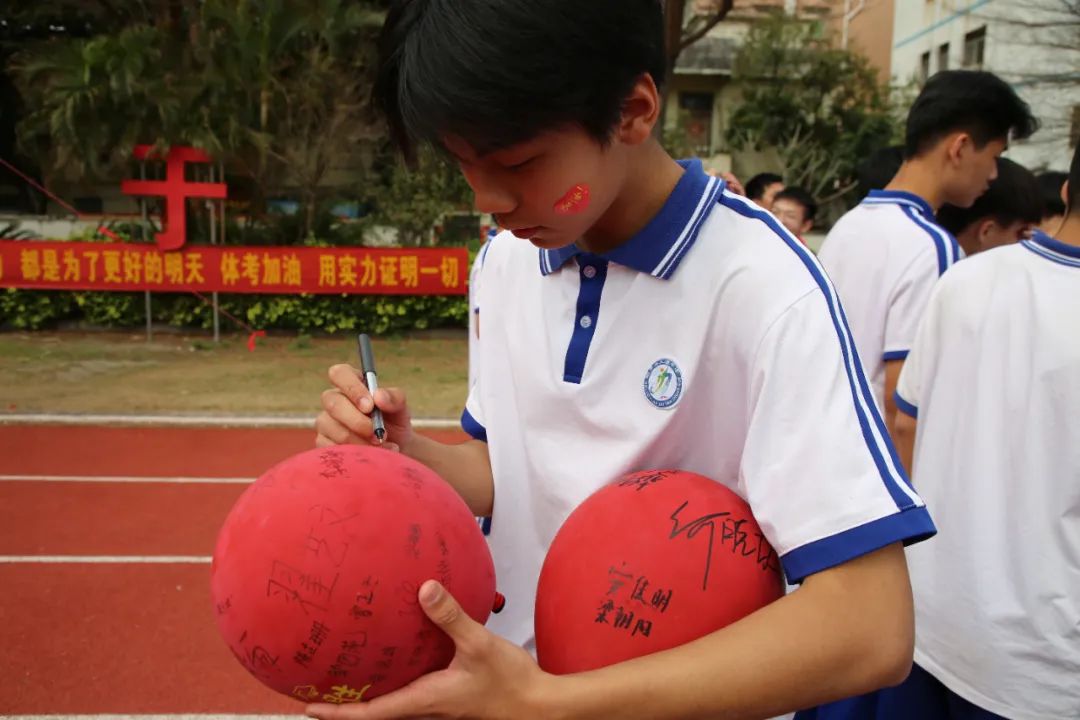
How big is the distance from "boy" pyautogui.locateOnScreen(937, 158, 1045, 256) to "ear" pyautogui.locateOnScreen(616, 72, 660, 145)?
3170 mm

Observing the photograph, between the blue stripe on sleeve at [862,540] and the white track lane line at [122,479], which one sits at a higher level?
the blue stripe on sleeve at [862,540]

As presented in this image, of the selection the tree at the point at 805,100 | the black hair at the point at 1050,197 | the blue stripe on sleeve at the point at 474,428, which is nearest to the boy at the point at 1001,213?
the black hair at the point at 1050,197

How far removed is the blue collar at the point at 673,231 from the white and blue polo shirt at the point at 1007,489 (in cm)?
107

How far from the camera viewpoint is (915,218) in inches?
131

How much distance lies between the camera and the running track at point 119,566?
4.01m

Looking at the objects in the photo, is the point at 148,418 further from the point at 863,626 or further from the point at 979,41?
the point at 979,41

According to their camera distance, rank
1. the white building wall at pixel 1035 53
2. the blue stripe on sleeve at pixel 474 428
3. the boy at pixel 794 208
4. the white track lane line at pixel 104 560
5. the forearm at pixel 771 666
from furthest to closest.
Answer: the white building wall at pixel 1035 53, the boy at pixel 794 208, the white track lane line at pixel 104 560, the blue stripe on sleeve at pixel 474 428, the forearm at pixel 771 666

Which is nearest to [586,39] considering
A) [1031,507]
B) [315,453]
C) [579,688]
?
[315,453]

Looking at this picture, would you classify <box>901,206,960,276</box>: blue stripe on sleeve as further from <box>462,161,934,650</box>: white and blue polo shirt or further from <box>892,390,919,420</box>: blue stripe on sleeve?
<box>462,161,934,650</box>: white and blue polo shirt

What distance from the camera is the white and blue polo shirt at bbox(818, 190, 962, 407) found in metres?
3.19

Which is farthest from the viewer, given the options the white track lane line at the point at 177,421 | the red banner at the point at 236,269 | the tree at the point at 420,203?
Result: the tree at the point at 420,203

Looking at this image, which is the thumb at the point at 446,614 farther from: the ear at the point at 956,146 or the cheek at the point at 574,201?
the ear at the point at 956,146

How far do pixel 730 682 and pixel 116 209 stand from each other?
64.0ft

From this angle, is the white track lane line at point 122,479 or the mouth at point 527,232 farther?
the white track lane line at point 122,479
